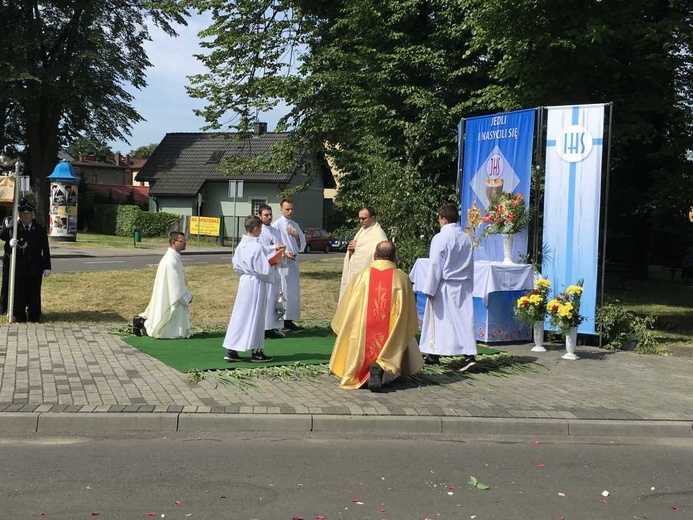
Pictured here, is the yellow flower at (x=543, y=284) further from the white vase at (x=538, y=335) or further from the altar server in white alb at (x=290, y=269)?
the altar server in white alb at (x=290, y=269)

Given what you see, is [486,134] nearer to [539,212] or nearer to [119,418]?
[539,212]

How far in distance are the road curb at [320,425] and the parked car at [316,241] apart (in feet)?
130

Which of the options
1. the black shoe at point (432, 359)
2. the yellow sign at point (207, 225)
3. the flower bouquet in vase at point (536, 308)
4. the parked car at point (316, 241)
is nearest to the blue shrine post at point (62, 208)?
the yellow sign at point (207, 225)

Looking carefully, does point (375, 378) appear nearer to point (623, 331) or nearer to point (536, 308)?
point (536, 308)

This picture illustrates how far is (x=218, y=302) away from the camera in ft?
50.2

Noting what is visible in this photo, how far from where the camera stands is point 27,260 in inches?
463

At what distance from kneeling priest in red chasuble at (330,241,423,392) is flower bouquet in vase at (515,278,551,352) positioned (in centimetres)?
319

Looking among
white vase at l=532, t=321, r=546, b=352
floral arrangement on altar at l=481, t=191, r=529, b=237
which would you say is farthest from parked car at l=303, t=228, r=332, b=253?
white vase at l=532, t=321, r=546, b=352

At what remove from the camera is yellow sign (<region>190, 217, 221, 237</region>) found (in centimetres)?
4556

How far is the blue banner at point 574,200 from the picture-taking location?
1110cm

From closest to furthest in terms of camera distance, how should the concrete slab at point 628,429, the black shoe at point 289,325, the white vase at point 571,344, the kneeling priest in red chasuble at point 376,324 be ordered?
the concrete slab at point 628,429 < the kneeling priest in red chasuble at point 376,324 < the white vase at point 571,344 < the black shoe at point 289,325

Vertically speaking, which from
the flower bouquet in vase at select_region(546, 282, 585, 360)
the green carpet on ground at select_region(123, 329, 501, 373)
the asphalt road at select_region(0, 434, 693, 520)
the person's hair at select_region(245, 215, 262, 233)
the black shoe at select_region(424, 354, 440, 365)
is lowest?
the asphalt road at select_region(0, 434, 693, 520)

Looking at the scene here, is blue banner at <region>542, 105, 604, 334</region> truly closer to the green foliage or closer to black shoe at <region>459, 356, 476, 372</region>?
the green foliage

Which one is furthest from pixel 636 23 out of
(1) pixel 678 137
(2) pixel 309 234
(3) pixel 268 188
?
(3) pixel 268 188
